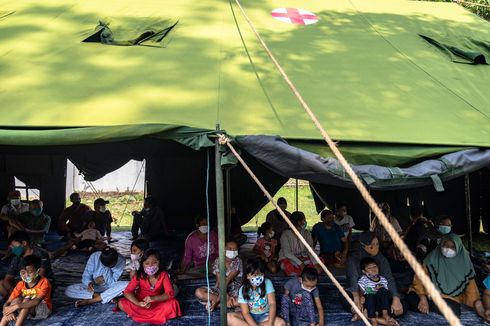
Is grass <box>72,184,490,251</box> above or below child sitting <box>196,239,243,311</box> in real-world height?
below

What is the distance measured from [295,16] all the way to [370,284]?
159 inches

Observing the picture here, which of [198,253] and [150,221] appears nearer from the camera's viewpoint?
[198,253]

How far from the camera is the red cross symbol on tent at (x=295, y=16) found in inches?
258

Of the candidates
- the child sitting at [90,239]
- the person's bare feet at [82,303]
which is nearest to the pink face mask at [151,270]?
the person's bare feet at [82,303]

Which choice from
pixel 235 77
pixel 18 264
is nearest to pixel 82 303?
pixel 18 264

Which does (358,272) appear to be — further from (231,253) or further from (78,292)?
(78,292)

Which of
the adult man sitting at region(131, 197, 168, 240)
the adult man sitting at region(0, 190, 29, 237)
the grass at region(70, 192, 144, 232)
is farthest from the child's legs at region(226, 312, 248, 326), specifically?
the grass at region(70, 192, 144, 232)

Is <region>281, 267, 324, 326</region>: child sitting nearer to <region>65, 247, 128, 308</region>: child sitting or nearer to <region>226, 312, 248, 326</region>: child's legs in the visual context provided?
<region>226, 312, 248, 326</region>: child's legs

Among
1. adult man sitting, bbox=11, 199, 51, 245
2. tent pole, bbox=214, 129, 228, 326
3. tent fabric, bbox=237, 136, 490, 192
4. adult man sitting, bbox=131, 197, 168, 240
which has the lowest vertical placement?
adult man sitting, bbox=131, 197, 168, 240

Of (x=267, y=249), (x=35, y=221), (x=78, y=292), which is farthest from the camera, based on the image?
(x=35, y=221)

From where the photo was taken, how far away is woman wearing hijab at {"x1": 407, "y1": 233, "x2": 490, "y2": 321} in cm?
495

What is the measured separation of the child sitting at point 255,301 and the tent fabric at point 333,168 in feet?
3.78

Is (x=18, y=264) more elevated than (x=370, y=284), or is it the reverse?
(x=370, y=284)

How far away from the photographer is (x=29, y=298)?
4.47 meters
